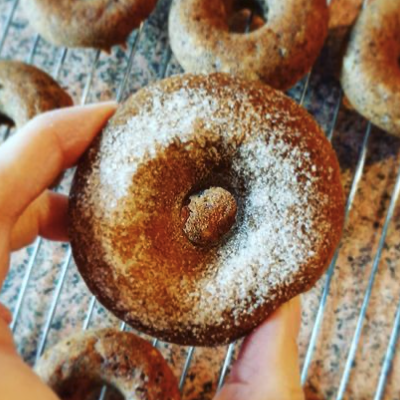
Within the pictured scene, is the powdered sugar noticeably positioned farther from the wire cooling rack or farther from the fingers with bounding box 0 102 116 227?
the wire cooling rack

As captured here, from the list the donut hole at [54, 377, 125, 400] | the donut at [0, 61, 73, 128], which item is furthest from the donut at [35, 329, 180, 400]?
the donut at [0, 61, 73, 128]

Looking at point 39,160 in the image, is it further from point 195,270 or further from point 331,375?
point 331,375

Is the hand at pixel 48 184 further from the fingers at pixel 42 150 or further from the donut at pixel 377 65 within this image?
the donut at pixel 377 65

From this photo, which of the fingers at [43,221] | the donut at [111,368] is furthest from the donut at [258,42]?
the donut at [111,368]

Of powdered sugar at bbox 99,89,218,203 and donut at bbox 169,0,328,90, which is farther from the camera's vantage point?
donut at bbox 169,0,328,90

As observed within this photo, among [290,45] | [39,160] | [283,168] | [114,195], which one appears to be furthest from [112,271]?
[290,45]

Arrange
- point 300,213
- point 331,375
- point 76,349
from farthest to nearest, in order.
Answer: point 331,375
point 76,349
point 300,213
